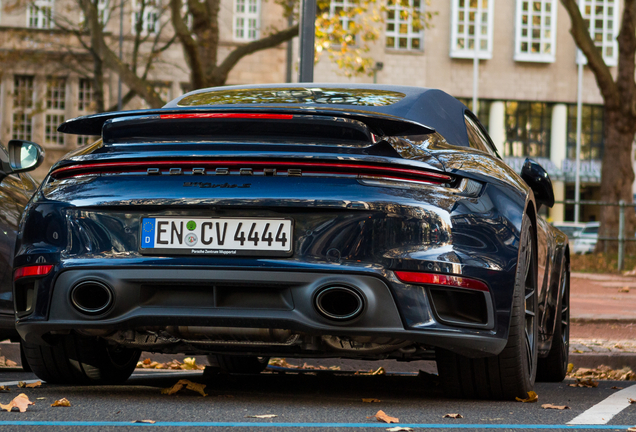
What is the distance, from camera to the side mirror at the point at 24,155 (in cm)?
539

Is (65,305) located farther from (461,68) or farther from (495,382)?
(461,68)

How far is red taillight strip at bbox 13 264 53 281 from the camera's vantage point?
4.06 m

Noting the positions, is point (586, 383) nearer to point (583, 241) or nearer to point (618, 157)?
point (618, 157)

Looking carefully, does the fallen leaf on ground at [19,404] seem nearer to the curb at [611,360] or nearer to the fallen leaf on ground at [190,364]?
the fallen leaf on ground at [190,364]

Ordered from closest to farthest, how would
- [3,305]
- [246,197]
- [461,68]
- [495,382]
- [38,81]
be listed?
[246,197], [495,382], [3,305], [38,81], [461,68]

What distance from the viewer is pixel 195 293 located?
3922 millimetres

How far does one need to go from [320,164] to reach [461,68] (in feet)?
155

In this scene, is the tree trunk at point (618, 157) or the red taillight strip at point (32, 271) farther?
the tree trunk at point (618, 157)

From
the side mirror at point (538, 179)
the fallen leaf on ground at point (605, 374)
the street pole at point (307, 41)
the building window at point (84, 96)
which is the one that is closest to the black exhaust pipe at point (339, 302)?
the side mirror at point (538, 179)

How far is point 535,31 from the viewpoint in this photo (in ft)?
166

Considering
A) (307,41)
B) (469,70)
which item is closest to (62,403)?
(307,41)

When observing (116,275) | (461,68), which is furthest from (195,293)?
(461,68)

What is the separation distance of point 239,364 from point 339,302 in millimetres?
2106

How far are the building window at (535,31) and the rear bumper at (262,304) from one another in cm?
4807
